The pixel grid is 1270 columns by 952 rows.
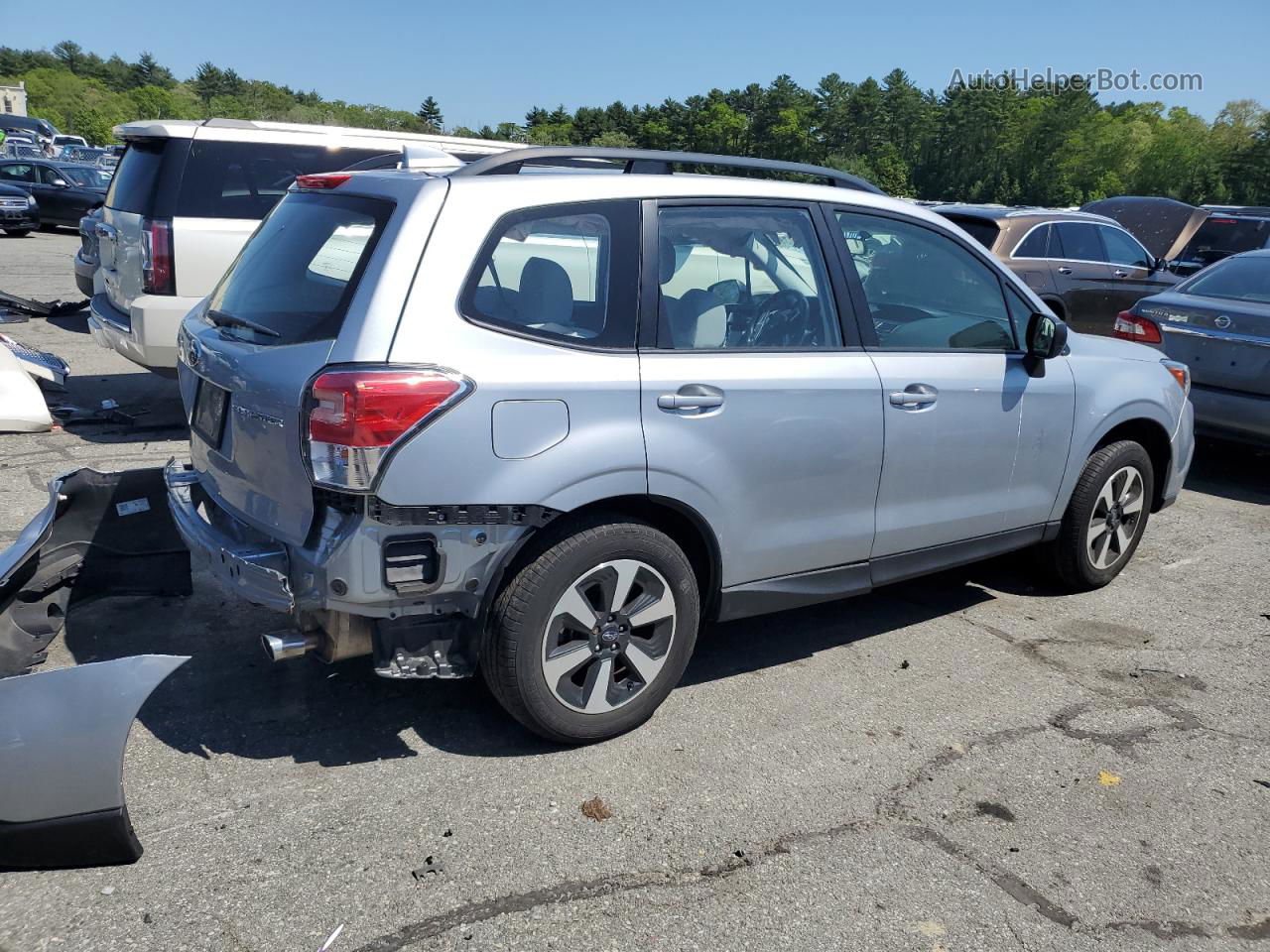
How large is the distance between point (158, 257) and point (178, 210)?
1.16 ft

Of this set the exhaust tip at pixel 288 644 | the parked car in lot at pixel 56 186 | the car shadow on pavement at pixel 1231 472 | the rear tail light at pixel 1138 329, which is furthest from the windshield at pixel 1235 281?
the parked car in lot at pixel 56 186

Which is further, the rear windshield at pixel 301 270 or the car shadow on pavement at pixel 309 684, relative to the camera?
the car shadow on pavement at pixel 309 684

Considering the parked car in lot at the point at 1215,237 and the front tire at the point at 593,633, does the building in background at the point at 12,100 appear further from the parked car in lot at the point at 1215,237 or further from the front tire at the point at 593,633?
the front tire at the point at 593,633

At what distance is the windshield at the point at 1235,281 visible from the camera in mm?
7898

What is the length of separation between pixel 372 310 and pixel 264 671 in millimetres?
1683

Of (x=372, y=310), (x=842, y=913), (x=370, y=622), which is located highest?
(x=372, y=310)

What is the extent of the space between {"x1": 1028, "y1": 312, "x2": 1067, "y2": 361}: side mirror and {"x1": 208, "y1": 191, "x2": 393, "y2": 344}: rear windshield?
9.23 feet

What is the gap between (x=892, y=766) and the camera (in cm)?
374

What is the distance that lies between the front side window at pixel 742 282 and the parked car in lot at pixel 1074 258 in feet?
24.2

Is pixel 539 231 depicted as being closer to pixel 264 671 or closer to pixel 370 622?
pixel 370 622

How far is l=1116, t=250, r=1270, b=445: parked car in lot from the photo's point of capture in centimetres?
735

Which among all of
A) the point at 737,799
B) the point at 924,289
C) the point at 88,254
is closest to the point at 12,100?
the point at 88,254

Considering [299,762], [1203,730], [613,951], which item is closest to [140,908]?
[299,762]

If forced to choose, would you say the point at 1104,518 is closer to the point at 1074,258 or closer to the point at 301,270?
the point at 301,270
